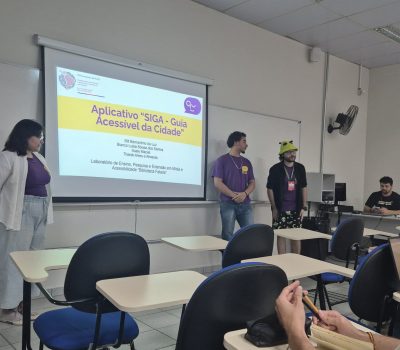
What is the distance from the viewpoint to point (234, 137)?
4297 millimetres

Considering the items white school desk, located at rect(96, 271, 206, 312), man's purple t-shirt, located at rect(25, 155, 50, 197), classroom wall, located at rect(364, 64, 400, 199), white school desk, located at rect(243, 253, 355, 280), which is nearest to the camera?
white school desk, located at rect(96, 271, 206, 312)

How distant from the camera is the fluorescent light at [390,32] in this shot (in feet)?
16.2

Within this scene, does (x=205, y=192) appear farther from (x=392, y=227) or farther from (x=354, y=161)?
(x=354, y=161)

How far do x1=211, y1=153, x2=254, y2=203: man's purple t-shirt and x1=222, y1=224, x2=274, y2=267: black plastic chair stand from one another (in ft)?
5.89

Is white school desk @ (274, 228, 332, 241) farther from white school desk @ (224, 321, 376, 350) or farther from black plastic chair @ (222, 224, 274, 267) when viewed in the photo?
white school desk @ (224, 321, 376, 350)

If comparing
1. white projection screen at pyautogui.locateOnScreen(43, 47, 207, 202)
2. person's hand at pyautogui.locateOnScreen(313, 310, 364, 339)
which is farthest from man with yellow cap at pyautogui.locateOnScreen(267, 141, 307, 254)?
person's hand at pyautogui.locateOnScreen(313, 310, 364, 339)

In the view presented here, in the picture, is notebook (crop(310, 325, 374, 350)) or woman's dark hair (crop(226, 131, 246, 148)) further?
woman's dark hair (crop(226, 131, 246, 148))

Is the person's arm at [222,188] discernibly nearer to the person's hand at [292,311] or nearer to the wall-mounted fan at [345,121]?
the wall-mounted fan at [345,121]

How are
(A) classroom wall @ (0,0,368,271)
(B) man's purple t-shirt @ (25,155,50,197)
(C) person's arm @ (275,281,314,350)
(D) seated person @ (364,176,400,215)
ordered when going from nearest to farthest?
(C) person's arm @ (275,281,314,350) < (B) man's purple t-shirt @ (25,155,50,197) < (A) classroom wall @ (0,0,368,271) < (D) seated person @ (364,176,400,215)

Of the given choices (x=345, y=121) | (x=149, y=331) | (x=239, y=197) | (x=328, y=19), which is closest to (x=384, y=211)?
(x=345, y=121)

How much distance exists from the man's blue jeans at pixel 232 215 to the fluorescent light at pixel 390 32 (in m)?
2.97

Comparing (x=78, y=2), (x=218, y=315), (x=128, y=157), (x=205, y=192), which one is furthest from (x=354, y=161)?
(x=218, y=315)

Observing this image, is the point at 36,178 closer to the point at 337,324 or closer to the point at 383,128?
the point at 337,324

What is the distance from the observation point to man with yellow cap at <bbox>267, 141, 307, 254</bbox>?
14.3ft
